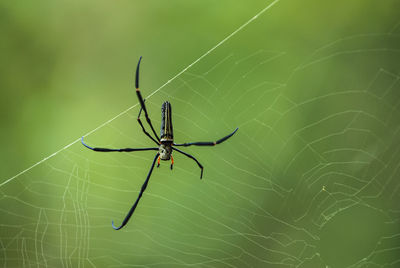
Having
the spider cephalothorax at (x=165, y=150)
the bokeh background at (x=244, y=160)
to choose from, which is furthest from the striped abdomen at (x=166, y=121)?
the bokeh background at (x=244, y=160)

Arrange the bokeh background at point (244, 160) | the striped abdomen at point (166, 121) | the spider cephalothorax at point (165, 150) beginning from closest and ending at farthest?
the striped abdomen at point (166, 121) < the spider cephalothorax at point (165, 150) < the bokeh background at point (244, 160)

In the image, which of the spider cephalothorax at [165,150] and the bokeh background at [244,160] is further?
the bokeh background at [244,160]

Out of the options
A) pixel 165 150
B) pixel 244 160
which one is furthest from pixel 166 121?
pixel 244 160

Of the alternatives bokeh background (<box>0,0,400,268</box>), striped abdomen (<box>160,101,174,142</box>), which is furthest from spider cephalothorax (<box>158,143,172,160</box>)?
bokeh background (<box>0,0,400,268</box>)

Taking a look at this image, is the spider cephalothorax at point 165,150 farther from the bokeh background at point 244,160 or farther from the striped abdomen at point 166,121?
the bokeh background at point 244,160

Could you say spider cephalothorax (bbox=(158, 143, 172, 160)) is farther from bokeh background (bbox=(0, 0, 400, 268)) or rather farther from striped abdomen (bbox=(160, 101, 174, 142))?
bokeh background (bbox=(0, 0, 400, 268))
